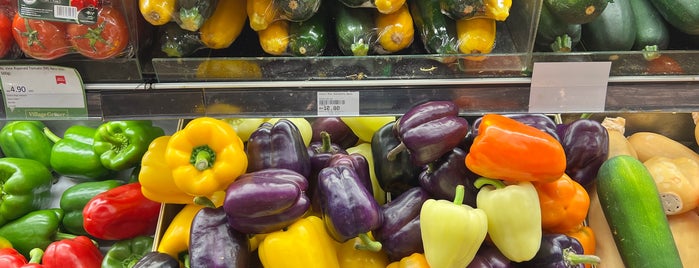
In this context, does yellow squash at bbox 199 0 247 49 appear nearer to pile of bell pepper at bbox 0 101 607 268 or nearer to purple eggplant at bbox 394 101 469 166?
pile of bell pepper at bbox 0 101 607 268

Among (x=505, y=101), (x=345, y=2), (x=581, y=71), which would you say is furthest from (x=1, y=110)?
(x=581, y=71)

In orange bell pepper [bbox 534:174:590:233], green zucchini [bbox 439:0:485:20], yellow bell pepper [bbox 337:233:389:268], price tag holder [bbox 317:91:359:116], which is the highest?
green zucchini [bbox 439:0:485:20]

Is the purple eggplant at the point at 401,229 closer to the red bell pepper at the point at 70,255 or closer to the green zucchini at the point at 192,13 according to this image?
the green zucchini at the point at 192,13

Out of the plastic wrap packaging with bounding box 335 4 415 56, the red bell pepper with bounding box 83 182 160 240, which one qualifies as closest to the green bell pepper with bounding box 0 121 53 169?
the red bell pepper with bounding box 83 182 160 240

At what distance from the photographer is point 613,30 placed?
1257 millimetres

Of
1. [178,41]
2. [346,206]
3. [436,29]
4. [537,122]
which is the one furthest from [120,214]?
[537,122]

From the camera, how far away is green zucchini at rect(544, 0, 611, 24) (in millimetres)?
1164

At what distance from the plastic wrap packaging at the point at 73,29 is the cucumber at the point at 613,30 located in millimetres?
901

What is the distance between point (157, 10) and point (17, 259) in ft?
2.50

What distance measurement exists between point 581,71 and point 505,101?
0.48 ft

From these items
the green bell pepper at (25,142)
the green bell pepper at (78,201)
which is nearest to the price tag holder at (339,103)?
the green bell pepper at (78,201)

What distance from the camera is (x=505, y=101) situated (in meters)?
1.22

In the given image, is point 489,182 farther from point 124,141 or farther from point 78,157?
point 78,157

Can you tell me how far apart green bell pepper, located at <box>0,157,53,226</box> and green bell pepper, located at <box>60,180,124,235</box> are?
0.24 ft
